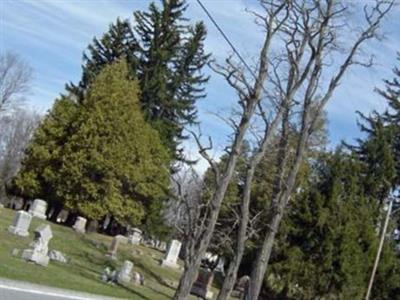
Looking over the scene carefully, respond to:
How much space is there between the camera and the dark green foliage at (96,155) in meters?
40.3

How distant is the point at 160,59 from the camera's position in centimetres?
5053

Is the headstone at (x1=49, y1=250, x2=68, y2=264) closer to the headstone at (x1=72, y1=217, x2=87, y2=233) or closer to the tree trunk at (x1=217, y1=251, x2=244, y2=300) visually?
the tree trunk at (x1=217, y1=251, x2=244, y2=300)

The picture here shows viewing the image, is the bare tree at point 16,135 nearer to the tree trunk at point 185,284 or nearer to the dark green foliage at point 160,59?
the dark green foliage at point 160,59

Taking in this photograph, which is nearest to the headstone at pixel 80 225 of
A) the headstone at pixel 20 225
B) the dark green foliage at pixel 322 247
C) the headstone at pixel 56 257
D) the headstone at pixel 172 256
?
the headstone at pixel 172 256

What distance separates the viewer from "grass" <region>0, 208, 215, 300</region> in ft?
55.9

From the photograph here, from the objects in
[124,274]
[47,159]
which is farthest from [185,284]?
[47,159]

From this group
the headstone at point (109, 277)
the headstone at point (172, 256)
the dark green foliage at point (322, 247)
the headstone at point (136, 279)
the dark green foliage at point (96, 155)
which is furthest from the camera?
the dark green foliage at point (96, 155)

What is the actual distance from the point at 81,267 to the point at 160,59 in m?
27.8

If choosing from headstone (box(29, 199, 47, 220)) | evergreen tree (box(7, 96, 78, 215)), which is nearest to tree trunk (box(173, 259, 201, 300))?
headstone (box(29, 199, 47, 220))

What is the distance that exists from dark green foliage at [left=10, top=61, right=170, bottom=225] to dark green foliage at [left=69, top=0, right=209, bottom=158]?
632 centimetres

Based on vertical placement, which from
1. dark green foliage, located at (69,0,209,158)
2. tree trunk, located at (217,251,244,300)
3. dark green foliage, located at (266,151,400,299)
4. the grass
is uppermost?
dark green foliage, located at (69,0,209,158)

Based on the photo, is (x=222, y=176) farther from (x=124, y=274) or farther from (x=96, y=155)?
(x=96, y=155)

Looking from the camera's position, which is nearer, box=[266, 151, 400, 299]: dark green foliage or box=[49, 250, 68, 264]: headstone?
box=[49, 250, 68, 264]: headstone

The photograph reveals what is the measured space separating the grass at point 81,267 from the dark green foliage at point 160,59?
15211 mm
